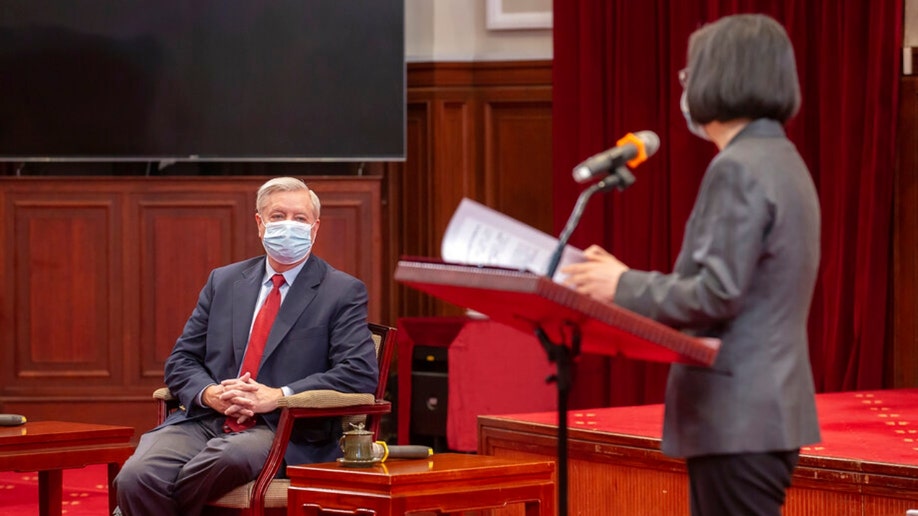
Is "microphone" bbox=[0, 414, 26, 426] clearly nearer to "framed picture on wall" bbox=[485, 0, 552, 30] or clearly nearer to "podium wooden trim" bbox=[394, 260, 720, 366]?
"podium wooden trim" bbox=[394, 260, 720, 366]

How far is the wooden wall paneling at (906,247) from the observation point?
560cm

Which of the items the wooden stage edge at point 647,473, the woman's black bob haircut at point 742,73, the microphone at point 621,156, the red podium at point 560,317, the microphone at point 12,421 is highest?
the woman's black bob haircut at point 742,73

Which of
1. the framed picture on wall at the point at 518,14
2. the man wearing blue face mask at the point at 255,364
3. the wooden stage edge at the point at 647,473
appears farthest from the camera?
the framed picture on wall at the point at 518,14

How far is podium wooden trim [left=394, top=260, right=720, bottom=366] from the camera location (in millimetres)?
1702

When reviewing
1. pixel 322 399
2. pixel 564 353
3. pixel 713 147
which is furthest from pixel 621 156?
pixel 713 147

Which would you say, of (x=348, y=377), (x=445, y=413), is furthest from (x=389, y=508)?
(x=445, y=413)

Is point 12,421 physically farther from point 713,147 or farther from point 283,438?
point 713,147

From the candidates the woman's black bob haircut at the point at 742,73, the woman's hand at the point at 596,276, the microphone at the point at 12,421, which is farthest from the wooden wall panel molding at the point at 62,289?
the woman's black bob haircut at the point at 742,73

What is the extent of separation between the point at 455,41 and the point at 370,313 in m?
1.51

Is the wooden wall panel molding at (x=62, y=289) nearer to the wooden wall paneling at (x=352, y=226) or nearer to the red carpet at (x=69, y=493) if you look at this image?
the red carpet at (x=69, y=493)

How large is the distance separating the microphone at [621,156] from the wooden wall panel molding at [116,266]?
162 inches

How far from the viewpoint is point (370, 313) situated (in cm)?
597

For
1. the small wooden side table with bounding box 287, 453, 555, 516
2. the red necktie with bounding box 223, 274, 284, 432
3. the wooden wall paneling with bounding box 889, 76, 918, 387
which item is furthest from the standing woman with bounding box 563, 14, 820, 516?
the wooden wall paneling with bounding box 889, 76, 918, 387

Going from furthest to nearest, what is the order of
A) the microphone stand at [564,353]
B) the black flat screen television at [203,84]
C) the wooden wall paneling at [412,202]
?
the wooden wall paneling at [412,202]
the black flat screen television at [203,84]
the microphone stand at [564,353]
